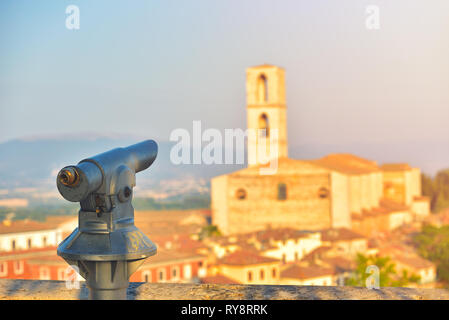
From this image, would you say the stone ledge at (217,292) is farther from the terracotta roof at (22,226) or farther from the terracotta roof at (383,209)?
the terracotta roof at (383,209)

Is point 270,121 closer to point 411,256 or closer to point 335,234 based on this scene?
point 335,234

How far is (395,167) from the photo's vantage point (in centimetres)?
4694

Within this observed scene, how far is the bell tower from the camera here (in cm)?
3200

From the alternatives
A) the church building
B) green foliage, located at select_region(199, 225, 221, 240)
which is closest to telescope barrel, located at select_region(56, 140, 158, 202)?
green foliage, located at select_region(199, 225, 221, 240)

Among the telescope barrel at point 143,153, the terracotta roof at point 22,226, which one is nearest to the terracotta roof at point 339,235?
the terracotta roof at point 22,226

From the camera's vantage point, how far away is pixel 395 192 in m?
45.1

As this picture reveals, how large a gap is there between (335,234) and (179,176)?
16.7 m

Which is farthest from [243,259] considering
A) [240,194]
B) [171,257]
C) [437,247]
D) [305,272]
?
[437,247]

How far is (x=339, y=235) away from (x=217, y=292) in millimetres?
26439

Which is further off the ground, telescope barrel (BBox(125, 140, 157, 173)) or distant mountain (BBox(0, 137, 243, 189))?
distant mountain (BBox(0, 137, 243, 189))

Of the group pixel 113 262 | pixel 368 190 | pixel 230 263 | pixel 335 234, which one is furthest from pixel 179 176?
pixel 368 190

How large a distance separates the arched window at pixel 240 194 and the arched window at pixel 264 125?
2.98m

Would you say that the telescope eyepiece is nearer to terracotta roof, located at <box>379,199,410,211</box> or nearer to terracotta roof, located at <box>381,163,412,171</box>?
terracotta roof, located at <box>379,199,410,211</box>

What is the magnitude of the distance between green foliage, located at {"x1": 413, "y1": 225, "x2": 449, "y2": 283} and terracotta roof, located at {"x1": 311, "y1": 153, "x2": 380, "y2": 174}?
280 inches
